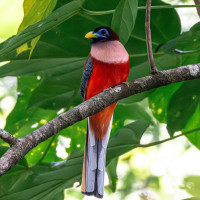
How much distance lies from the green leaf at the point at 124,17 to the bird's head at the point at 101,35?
38cm

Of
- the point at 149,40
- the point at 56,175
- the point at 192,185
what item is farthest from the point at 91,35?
the point at 192,185

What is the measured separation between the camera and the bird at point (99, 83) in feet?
5.89

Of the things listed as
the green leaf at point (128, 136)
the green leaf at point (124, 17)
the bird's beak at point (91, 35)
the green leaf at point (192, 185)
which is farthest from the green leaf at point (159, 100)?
the green leaf at point (192, 185)

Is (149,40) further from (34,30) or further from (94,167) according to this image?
(94,167)

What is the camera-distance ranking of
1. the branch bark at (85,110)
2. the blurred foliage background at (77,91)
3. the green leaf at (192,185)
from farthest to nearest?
Result: 1. the blurred foliage background at (77,91)
2. the branch bark at (85,110)
3. the green leaf at (192,185)

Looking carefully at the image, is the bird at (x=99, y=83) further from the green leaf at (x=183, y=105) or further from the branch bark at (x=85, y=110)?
the branch bark at (x=85, y=110)

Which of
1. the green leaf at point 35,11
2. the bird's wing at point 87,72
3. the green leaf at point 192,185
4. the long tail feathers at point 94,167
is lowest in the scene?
the long tail feathers at point 94,167

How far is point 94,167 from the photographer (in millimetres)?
1820

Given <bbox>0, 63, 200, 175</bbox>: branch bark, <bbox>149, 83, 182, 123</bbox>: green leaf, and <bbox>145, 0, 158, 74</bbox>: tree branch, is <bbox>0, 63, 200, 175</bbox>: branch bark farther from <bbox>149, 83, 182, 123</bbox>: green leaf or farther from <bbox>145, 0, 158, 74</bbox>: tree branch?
<bbox>149, 83, 182, 123</bbox>: green leaf

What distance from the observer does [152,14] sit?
1.90m

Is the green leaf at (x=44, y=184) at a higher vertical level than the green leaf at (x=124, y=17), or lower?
lower

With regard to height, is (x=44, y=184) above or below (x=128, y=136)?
below

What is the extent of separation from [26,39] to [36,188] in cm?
78

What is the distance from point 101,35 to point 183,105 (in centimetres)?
55
